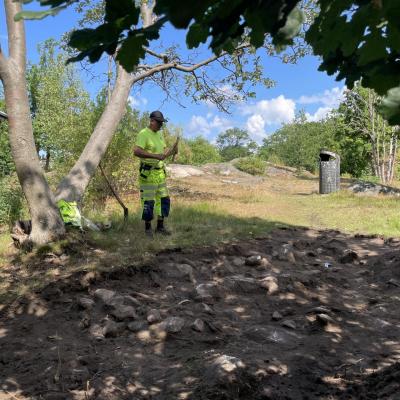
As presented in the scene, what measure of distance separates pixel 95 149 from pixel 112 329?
4.70 m

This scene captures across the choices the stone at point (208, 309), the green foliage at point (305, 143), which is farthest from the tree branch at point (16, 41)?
the green foliage at point (305, 143)

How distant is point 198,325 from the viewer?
13.6ft

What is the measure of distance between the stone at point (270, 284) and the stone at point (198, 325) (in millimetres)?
1343

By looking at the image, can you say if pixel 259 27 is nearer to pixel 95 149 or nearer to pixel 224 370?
pixel 224 370

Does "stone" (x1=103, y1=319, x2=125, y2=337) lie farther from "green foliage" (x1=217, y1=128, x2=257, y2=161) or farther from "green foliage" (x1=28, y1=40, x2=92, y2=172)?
"green foliage" (x1=217, y1=128, x2=257, y2=161)

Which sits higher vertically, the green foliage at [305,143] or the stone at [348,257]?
the green foliage at [305,143]

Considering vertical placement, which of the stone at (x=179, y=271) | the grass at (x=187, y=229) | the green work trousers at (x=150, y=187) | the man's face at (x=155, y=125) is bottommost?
the stone at (x=179, y=271)

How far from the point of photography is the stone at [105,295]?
15.5 ft

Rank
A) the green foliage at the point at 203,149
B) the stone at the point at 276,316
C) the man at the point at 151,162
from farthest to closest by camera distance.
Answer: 1. the green foliage at the point at 203,149
2. the man at the point at 151,162
3. the stone at the point at 276,316

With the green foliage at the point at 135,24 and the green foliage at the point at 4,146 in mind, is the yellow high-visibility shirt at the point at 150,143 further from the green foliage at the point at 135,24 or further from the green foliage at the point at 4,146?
the green foliage at the point at 4,146

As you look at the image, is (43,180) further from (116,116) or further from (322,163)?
(322,163)

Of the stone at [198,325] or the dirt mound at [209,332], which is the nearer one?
the dirt mound at [209,332]

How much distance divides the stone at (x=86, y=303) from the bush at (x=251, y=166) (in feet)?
94.3

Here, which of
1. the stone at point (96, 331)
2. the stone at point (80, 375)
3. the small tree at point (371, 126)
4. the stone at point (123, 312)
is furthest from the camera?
the small tree at point (371, 126)
